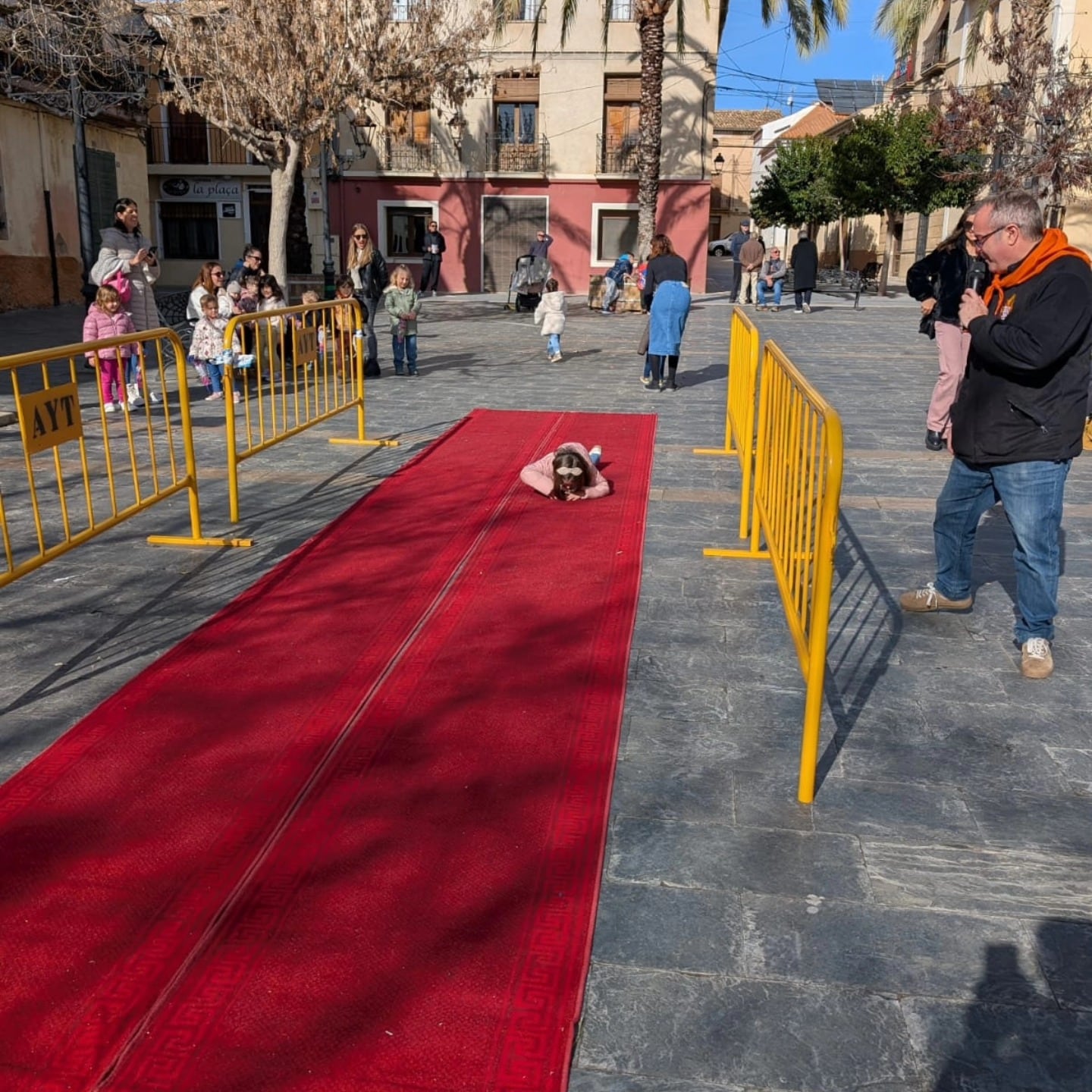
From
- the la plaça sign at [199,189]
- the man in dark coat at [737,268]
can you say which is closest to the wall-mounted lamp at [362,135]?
the la plaça sign at [199,189]

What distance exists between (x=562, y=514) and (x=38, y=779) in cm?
402

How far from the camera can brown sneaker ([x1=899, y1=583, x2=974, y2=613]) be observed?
211 inches

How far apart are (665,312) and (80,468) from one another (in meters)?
6.51

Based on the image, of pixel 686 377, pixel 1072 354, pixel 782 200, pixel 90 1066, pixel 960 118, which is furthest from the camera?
pixel 782 200

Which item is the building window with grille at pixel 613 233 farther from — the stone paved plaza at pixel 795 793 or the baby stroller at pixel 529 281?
the stone paved plaza at pixel 795 793

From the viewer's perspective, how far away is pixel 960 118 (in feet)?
72.9

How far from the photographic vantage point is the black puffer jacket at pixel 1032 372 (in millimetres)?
4250

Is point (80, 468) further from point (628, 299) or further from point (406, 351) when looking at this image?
point (628, 299)

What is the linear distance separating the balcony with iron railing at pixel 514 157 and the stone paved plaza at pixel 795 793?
2555 cm

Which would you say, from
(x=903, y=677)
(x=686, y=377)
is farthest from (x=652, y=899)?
(x=686, y=377)

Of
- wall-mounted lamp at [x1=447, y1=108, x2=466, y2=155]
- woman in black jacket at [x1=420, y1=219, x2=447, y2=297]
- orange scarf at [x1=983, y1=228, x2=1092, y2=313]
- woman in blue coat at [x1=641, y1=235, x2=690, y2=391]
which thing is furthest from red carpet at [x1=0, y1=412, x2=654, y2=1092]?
wall-mounted lamp at [x1=447, y1=108, x2=466, y2=155]

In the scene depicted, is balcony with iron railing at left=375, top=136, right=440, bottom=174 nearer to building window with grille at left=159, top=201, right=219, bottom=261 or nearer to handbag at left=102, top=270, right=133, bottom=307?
building window with grille at left=159, top=201, right=219, bottom=261

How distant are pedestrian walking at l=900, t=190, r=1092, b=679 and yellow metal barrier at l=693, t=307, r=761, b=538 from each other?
1.83 meters

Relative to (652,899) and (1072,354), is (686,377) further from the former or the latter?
(652,899)
